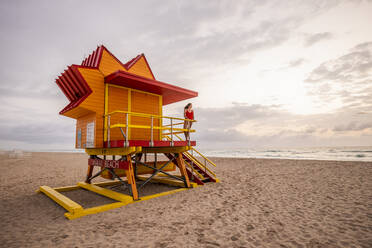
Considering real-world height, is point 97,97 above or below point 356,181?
above

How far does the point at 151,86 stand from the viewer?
29.6 feet

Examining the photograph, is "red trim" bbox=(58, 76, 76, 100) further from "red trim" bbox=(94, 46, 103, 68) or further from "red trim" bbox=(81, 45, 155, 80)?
"red trim" bbox=(94, 46, 103, 68)

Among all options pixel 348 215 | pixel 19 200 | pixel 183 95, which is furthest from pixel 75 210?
pixel 348 215

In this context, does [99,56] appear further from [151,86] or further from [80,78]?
[151,86]

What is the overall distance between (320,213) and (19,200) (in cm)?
1115

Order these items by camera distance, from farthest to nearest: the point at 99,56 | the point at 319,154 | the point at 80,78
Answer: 1. the point at 319,154
2. the point at 99,56
3. the point at 80,78

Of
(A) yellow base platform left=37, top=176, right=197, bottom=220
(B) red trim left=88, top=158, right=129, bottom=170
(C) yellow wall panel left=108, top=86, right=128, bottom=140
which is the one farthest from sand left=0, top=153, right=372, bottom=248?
(C) yellow wall panel left=108, top=86, right=128, bottom=140

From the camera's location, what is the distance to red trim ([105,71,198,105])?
8047mm

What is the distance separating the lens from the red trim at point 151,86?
8.05m

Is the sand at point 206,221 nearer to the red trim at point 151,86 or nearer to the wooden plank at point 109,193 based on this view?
the wooden plank at point 109,193

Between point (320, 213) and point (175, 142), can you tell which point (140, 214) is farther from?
point (320, 213)

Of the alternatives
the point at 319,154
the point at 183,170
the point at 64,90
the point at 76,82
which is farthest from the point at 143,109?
the point at 319,154

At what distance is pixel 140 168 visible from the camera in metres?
10.7

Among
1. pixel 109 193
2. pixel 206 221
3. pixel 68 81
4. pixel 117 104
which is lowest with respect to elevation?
pixel 206 221
